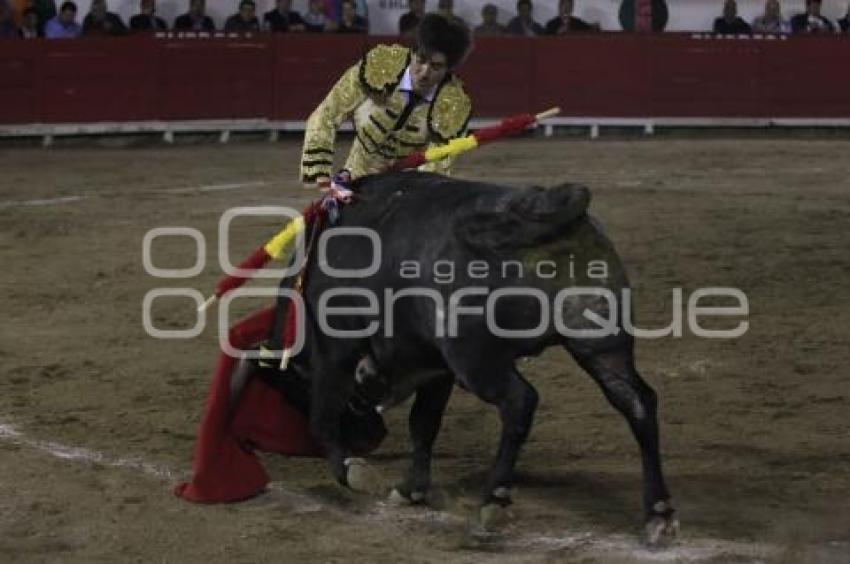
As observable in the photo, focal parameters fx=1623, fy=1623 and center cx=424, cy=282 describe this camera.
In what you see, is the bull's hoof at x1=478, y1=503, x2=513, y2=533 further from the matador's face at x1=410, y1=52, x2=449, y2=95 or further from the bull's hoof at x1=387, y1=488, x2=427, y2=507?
the matador's face at x1=410, y1=52, x2=449, y2=95

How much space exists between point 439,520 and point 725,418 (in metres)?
1.57

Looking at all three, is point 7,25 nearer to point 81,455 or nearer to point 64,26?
point 64,26

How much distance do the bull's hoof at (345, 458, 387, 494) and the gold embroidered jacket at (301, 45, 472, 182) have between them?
0.92 m

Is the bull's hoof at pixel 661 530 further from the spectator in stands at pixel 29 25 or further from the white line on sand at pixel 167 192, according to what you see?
the spectator in stands at pixel 29 25

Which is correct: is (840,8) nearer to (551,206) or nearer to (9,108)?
(9,108)

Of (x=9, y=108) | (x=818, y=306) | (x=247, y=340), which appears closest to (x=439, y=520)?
(x=247, y=340)

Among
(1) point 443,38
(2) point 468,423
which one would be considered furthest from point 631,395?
(2) point 468,423

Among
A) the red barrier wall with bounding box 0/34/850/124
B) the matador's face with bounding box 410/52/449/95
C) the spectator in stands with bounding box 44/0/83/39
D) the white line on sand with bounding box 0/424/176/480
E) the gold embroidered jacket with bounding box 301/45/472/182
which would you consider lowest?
the white line on sand with bounding box 0/424/176/480

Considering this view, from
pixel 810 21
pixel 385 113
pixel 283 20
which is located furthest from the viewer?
pixel 810 21

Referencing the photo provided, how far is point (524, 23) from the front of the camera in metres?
16.6

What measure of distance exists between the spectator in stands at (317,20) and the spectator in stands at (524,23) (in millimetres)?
1874

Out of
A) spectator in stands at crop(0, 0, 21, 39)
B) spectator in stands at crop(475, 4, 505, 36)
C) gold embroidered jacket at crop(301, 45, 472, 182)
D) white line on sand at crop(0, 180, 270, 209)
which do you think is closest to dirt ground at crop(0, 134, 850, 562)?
white line on sand at crop(0, 180, 270, 209)

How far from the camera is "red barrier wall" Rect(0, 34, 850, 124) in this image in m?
15.6

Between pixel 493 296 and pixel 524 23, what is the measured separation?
41.9 feet
